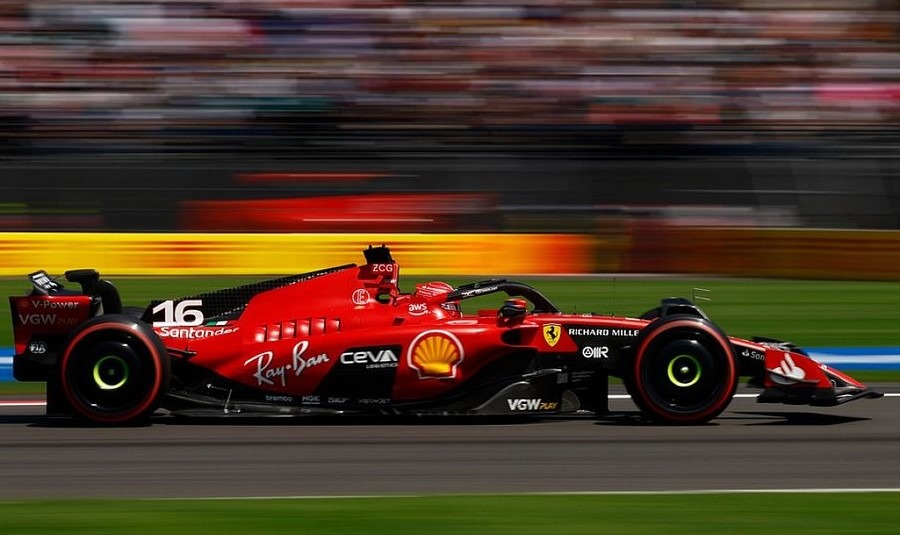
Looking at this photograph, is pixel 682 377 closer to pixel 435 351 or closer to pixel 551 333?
pixel 551 333

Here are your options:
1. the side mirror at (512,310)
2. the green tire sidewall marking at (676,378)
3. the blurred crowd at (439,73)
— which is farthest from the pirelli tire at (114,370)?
the blurred crowd at (439,73)

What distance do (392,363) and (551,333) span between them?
94 cm

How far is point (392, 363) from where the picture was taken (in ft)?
23.6

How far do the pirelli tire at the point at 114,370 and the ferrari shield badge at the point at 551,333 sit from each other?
218 cm

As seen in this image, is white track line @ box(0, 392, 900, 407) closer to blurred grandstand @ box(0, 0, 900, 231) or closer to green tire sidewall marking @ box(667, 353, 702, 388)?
green tire sidewall marking @ box(667, 353, 702, 388)

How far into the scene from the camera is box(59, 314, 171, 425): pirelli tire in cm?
715

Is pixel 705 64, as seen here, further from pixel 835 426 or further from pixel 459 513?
pixel 459 513

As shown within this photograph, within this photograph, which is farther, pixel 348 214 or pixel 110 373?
pixel 348 214

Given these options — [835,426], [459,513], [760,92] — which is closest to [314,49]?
[760,92]

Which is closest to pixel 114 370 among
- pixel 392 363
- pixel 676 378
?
pixel 392 363

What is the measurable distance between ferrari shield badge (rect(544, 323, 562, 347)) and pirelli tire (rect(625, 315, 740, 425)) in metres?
0.45

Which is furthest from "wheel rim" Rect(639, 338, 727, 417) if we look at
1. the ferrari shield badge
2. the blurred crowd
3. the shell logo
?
the blurred crowd

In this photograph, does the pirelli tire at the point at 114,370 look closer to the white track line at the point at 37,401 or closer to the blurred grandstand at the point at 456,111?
the white track line at the point at 37,401

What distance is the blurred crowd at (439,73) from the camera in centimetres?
1657
